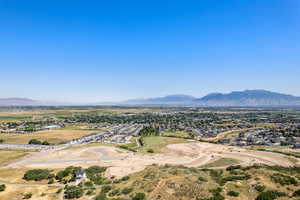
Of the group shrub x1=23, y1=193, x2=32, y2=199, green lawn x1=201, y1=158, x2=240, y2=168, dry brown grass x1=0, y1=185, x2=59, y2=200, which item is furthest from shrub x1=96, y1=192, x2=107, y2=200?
green lawn x1=201, y1=158, x2=240, y2=168

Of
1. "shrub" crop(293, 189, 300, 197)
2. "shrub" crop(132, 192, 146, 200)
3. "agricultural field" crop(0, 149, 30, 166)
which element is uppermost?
"shrub" crop(293, 189, 300, 197)

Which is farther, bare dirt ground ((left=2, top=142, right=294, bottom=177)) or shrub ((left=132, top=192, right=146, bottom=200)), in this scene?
bare dirt ground ((left=2, top=142, right=294, bottom=177))

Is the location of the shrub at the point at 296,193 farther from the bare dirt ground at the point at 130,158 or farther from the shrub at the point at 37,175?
the shrub at the point at 37,175

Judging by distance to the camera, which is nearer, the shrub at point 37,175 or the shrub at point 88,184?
the shrub at point 88,184

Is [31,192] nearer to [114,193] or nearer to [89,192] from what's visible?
[89,192]

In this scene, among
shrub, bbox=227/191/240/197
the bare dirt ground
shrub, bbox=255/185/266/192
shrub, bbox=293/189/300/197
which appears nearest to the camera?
shrub, bbox=293/189/300/197

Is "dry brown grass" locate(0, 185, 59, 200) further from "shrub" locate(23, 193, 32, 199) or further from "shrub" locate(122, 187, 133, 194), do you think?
"shrub" locate(122, 187, 133, 194)

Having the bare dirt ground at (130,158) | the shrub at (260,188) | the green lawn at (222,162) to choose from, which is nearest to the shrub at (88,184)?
the bare dirt ground at (130,158)

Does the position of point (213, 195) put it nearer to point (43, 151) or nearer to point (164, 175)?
point (164, 175)
